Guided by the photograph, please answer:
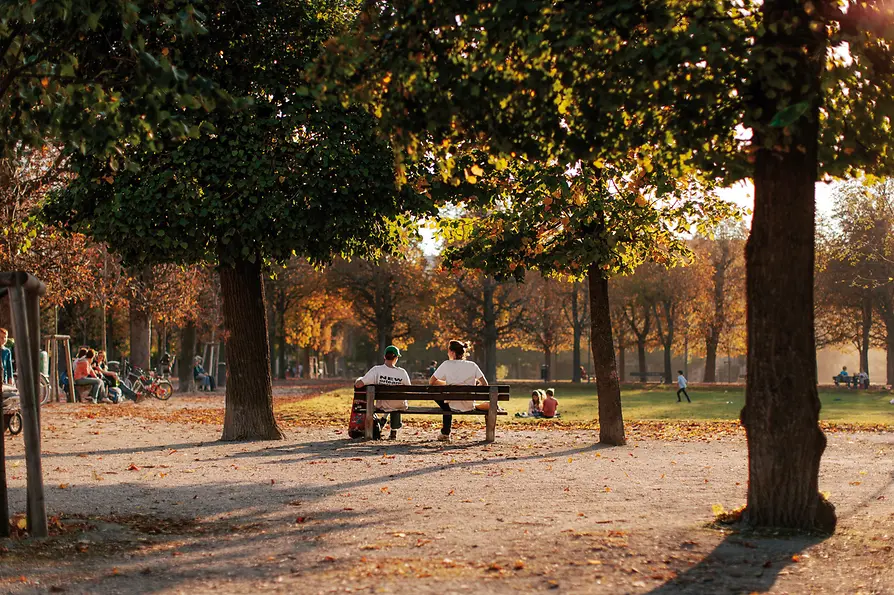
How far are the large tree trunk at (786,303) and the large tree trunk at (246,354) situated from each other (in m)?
10.3

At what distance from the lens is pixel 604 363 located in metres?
17.1

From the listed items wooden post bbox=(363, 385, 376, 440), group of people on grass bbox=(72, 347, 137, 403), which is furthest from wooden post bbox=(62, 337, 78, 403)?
wooden post bbox=(363, 385, 376, 440)

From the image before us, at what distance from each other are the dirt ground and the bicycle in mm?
18574

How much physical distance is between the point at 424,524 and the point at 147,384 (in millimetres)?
28781

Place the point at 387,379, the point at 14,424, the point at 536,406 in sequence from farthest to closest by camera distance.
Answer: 1. the point at 536,406
2. the point at 14,424
3. the point at 387,379

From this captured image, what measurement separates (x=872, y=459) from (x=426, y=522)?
892 centimetres

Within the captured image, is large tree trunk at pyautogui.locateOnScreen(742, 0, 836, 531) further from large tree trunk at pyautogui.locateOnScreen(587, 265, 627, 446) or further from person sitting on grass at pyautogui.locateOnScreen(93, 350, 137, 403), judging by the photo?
person sitting on grass at pyautogui.locateOnScreen(93, 350, 137, 403)

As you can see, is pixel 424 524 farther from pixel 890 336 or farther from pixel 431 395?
pixel 890 336

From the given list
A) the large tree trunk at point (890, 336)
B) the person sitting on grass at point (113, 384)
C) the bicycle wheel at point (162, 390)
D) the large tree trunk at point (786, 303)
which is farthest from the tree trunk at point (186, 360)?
the large tree trunk at point (786, 303)

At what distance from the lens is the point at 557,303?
65.7 meters

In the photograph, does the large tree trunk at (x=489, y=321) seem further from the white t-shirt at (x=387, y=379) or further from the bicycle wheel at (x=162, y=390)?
the white t-shirt at (x=387, y=379)

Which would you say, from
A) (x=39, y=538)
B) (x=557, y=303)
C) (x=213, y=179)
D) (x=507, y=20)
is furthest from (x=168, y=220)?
(x=557, y=303)

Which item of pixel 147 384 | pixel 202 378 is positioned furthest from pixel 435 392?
pixel 202 378

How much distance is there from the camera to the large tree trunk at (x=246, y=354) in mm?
16797
